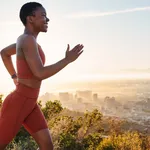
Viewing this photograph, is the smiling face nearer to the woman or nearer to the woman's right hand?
the woman

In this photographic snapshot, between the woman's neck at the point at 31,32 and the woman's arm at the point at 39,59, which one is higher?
the woman's neck at the point at 31,32

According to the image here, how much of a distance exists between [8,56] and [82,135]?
9.43m

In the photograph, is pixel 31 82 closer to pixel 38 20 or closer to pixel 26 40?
pixel 26 40

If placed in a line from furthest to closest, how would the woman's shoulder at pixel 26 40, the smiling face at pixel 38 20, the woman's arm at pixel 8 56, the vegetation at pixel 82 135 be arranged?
the vegetation at pixel 82 135 → the woman's arm at pixel 8 56 → the smiling face at pixel 38 20 → the woman's shoulder at pixel 26 40

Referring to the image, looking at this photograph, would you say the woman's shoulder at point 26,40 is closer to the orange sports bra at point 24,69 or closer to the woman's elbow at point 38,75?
the orange sports bra at point 24,69

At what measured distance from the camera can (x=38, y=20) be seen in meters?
2.57

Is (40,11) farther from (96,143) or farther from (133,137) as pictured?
(96,143)

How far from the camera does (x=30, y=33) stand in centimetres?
259

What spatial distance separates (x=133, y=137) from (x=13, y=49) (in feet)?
27.1

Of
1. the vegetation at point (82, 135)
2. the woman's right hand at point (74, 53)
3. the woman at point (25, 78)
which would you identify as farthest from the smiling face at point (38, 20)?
the vegetation at point (82, 135)

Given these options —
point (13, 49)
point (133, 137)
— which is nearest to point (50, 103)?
point (133, 137)

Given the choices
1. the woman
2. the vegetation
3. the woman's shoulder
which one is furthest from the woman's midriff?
the vegetation

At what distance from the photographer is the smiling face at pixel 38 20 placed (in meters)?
2.57

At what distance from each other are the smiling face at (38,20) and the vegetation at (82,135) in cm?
471
